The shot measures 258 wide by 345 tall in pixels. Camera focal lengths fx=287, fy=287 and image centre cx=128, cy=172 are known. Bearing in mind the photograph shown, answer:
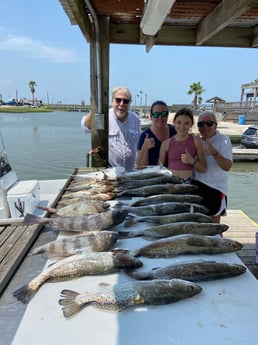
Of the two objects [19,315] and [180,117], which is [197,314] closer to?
→ [19,315]

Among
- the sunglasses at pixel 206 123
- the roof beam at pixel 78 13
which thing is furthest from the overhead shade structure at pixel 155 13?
the sunglasses at pixel 206 123

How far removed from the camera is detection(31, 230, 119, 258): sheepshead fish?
68.9 inches

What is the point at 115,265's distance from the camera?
1.57 metres

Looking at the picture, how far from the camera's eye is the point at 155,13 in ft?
7.52

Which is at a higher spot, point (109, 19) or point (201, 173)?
point (109, 19)

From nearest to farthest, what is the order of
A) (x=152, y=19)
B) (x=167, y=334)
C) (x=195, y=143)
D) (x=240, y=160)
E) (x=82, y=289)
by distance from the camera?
(x=167, y=334) → (x=82, y=289) → (x=152, y=19) → (x=195, y=143) → (x=240, y=160)

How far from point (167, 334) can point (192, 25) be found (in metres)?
4.23

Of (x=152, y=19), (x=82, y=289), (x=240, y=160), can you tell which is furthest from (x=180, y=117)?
(x=240, y=160)

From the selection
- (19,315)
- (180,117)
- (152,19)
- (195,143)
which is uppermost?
(152,19)

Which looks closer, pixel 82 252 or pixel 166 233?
pixel 82 252

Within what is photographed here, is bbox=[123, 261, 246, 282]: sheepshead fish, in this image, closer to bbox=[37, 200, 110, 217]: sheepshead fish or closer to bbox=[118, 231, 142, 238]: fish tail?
bbox=[118, 231, 142, 238]: fish tail

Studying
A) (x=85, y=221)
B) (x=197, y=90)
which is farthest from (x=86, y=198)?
(x=197, y=90)

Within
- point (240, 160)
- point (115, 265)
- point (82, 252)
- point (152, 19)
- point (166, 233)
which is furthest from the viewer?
point (240, 160)

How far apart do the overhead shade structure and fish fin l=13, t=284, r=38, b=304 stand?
1.97 meters
